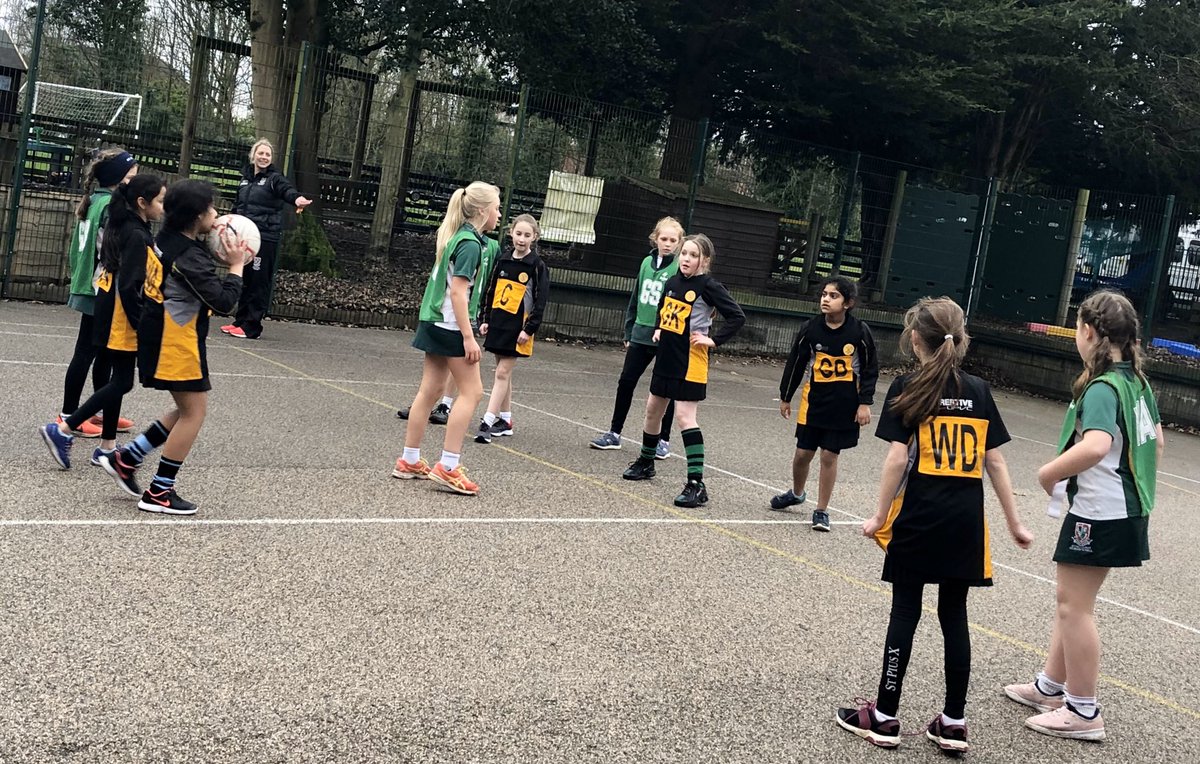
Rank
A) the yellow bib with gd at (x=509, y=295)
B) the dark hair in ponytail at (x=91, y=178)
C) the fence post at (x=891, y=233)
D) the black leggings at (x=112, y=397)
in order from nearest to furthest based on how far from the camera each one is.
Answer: the black leggings at (x=112, y=397), the dark hair in ponytail at (x=91, y=178), the yellow bib with gd at (x=509, y=295), the fence post at (x=891, y=233)

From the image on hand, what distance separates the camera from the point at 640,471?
895cm

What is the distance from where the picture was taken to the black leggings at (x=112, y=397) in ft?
23.5

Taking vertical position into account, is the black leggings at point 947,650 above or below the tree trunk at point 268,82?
below

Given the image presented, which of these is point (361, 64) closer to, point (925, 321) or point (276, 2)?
point (276, 2)

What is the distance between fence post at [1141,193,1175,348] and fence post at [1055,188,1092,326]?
145 centimetres

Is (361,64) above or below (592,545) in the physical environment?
above

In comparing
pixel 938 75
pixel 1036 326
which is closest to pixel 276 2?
pixel 938 75

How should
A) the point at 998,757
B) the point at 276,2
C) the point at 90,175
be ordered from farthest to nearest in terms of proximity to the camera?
1. the point at 276,2
2. the point at 90,175
3. the point at 998,757

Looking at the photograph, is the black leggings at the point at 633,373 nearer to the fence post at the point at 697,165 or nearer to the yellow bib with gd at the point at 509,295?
the yellow bib with gd at the point at 509,295

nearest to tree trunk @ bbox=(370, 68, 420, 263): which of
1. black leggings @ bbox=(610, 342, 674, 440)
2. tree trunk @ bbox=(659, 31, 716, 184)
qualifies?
tree trunk @ bbox=(659, 31, 716, 184)

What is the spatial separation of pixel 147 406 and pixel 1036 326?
16.4 m

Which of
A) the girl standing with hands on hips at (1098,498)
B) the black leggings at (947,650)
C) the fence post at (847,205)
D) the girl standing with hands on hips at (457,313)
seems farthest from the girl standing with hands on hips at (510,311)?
the fence post at (847,205)

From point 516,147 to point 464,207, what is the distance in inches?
367

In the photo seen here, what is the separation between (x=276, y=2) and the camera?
61.1 feet
